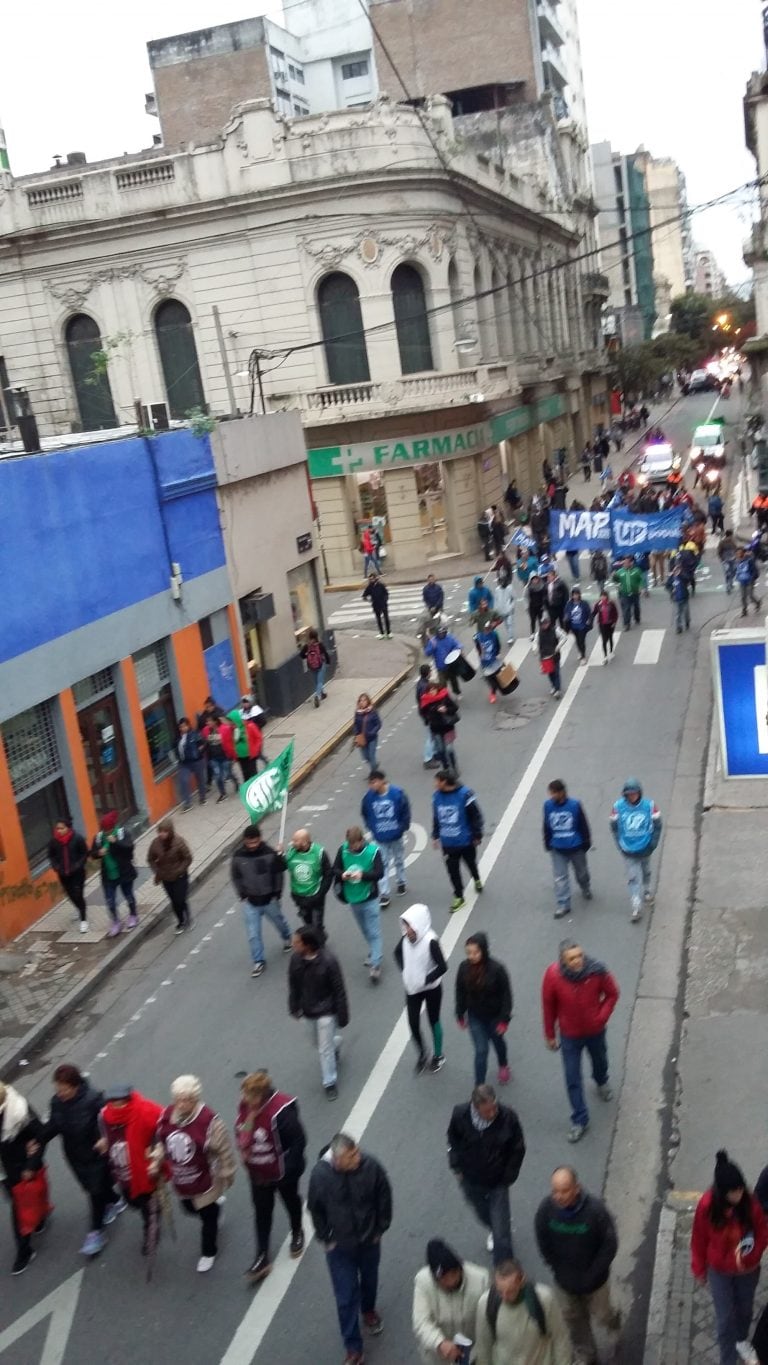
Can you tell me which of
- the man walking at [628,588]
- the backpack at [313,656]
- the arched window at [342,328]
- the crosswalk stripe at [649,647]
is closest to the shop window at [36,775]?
the backpack at [313,656]

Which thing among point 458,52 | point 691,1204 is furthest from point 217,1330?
point 458,52

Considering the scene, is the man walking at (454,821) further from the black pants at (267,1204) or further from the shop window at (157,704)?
the shop window at (157,704)

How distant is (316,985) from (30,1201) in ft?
7.63

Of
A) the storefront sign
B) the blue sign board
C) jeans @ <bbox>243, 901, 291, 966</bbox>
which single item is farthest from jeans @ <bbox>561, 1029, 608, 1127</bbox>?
the storefront sign

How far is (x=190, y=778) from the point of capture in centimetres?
1747

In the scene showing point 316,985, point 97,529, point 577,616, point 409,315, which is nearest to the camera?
point 316,985

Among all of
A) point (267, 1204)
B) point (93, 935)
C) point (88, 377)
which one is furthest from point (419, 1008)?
point (88, 377)

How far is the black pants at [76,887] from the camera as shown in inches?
513

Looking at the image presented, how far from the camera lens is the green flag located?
1330 cm

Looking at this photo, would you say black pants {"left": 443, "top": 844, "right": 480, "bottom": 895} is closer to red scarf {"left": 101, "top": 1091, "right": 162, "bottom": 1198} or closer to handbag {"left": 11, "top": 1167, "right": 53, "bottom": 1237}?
red scarf {"left": 101, "top": 1091, "right": 162, "bottom": 1198}

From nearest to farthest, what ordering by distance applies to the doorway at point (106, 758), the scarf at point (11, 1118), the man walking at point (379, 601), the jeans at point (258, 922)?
1. the scarf at point (11, 1118)
2. the jeans at point (258, 922)
3. the doorway at point (106, 758)
4. the man walking at point (379, 601)

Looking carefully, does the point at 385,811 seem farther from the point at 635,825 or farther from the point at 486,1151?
the point at 486,1151

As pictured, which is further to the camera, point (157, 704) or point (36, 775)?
point (157, 704)

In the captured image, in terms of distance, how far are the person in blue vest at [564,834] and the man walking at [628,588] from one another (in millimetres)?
12715
